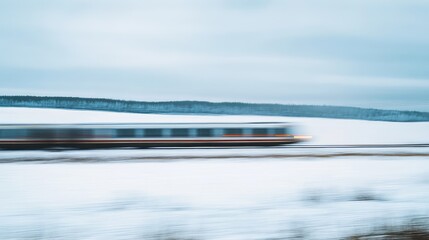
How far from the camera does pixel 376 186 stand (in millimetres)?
12969

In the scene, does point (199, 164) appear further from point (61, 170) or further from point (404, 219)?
point (404, 219)

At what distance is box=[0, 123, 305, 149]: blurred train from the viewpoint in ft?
83.8

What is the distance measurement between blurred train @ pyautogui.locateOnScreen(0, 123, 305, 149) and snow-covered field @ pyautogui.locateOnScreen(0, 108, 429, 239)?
6717 mm

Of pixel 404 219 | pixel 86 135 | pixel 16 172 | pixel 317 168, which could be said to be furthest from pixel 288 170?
pixel 86 135

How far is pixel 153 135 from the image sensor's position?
26375mm

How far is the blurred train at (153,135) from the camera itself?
2555 centimetres

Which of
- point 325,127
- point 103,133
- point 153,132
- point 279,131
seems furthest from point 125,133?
point 325,127

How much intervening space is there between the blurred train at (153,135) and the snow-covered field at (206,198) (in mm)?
6717

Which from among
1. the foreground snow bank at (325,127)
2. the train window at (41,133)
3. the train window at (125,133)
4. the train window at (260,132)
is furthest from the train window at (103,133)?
Result: the foreground snow bank at (325,127)

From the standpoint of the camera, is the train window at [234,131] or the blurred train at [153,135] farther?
the train window at [234,131]

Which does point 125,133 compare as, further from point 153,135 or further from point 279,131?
point 279,131

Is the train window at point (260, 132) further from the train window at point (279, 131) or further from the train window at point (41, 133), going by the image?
the train window at point (41, 133)

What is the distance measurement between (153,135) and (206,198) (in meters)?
15.8

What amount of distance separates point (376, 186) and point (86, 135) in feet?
62.3
